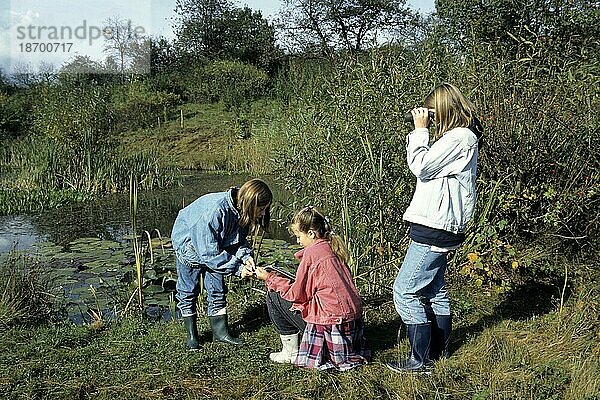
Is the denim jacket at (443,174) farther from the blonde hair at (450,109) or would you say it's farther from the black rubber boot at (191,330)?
the black rubber boot at (191,330)

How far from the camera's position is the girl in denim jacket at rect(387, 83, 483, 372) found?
10.5 ft

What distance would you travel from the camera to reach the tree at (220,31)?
3097 centimetres

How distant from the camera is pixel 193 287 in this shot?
3953mm

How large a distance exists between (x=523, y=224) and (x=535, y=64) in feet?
4.72

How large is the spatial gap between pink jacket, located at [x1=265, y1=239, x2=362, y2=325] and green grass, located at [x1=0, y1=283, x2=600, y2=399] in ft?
1.05

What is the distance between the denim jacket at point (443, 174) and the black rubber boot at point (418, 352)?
598 mm

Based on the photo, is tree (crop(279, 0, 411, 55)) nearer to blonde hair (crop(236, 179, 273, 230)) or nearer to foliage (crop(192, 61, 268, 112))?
foliage (crop(192, 61, 268, 112))

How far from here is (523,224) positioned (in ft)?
17.3

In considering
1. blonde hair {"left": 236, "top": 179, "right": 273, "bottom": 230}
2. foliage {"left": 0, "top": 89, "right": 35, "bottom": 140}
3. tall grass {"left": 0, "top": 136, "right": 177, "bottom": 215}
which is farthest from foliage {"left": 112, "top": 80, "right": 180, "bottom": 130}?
blonde hair {"left": 236, "top": 179, "right": 273, "bottom": 230}

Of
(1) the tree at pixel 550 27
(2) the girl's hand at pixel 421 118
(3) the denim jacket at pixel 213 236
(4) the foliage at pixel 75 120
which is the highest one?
(1) the tree at pixel 550 27

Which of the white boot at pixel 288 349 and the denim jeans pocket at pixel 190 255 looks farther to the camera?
the denim jeans pocket at pixel 190 255

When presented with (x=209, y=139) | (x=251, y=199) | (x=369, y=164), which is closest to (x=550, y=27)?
(x=369, y=164)

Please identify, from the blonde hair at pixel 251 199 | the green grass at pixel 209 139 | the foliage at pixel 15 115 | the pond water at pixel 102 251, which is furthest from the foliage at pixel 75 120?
the blonde hair at pixel 251 199

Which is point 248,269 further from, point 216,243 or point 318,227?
point 318,227
